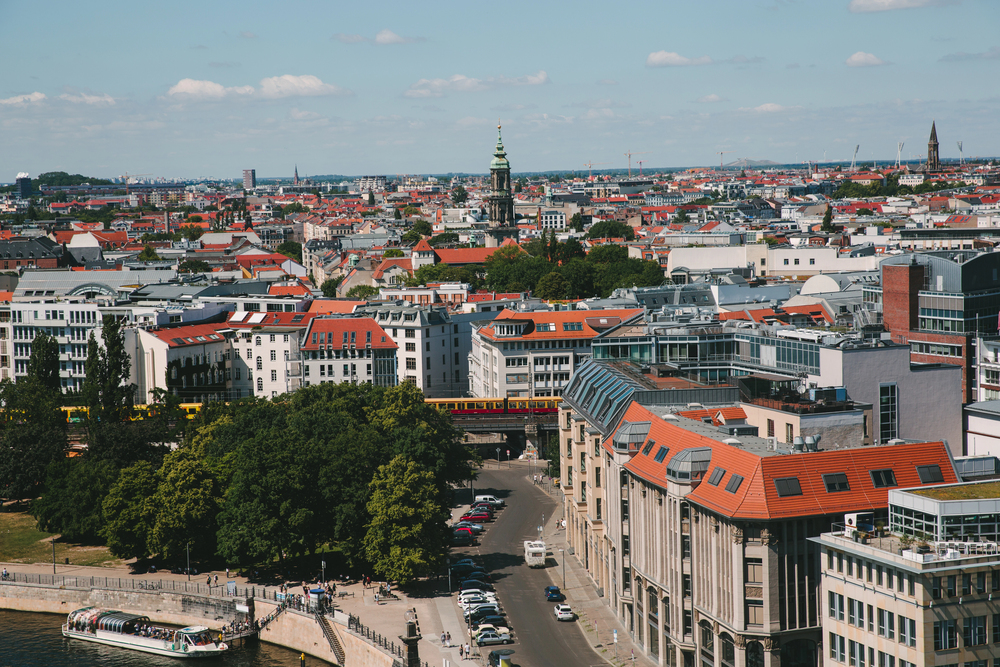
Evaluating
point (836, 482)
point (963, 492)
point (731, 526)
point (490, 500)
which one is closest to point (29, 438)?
point (490, 500)

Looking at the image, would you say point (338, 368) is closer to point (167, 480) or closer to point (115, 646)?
point (167, 480)

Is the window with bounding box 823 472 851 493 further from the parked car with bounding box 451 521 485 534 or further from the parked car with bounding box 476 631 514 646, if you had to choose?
the parked car with bounding box 451 521 485 534

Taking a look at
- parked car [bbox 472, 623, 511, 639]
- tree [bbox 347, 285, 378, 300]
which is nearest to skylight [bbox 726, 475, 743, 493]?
parked car [bbox 472, 623, 511, 639]

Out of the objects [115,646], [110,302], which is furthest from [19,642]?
[110,302]

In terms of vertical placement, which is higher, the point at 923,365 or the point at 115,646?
the point at 923,365

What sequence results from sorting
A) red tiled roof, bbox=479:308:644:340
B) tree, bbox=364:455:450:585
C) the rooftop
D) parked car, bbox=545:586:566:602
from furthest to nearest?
1. red tiled roof, bbox=479:308:644:340
2. tree, bbox=364:455:450:585
3. parked car, bbox=545:586:566:602
4. the rooftop

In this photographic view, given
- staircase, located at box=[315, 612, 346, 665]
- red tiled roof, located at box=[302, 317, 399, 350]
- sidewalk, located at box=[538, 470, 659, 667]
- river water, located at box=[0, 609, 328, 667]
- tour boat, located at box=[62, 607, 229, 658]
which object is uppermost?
red tiled roof, located at box=[302, 317, 399, 350]
